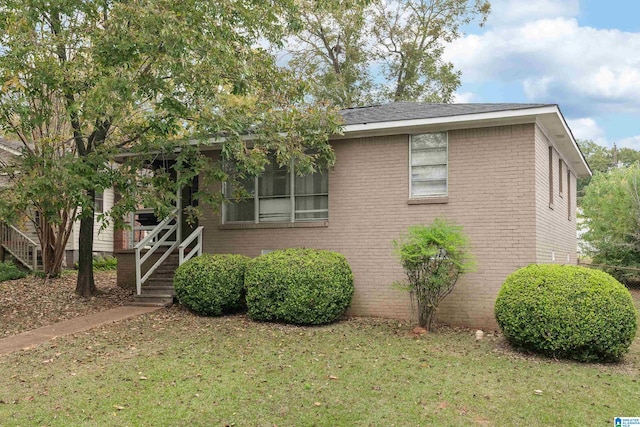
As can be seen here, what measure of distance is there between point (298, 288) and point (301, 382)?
2.87 meters

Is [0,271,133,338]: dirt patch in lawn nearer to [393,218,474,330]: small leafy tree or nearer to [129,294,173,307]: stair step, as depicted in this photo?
[129,294,173,307]: stair step

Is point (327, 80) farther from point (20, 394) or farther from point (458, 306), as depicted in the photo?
point (20, 394)

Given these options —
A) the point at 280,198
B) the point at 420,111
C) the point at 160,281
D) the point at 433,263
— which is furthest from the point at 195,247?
the point at 420,111

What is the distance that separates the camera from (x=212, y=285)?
948 cm

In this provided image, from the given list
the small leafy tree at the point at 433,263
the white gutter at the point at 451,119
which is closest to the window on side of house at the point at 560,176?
the white gutter at the point at 451,119

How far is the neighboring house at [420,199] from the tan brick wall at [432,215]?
0.06 feet

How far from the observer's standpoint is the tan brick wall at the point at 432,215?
29.0 feet

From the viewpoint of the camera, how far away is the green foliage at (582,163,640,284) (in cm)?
1783

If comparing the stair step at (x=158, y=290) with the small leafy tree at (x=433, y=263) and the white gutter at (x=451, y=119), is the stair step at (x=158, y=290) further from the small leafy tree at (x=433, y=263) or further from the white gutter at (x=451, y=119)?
the small leafy tree at (x=433, y=263)

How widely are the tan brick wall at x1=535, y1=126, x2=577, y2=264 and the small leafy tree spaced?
1.67 meters

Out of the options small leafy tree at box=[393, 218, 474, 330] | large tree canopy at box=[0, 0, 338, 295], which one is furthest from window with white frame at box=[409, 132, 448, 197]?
large tree canopy at box=[0, 0, 338, 295]

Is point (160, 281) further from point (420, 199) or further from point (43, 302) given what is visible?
point (420, 199)

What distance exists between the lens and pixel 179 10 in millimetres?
8297

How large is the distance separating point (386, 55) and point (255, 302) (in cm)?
2112
